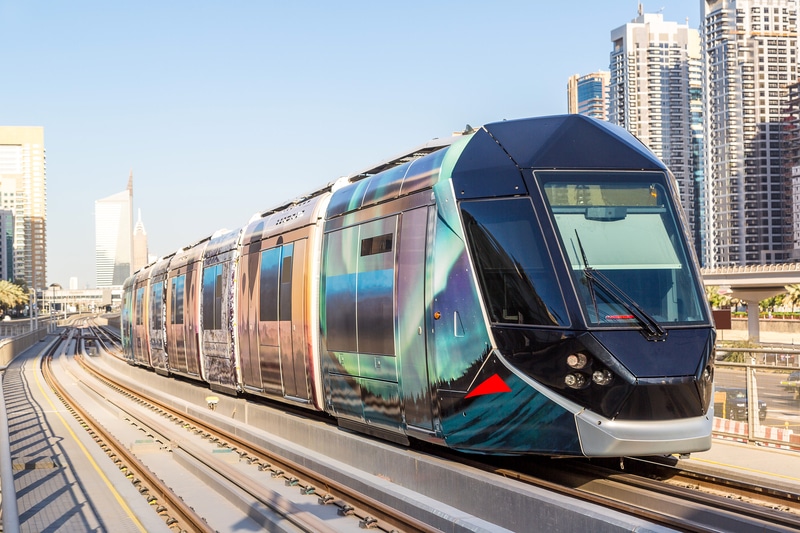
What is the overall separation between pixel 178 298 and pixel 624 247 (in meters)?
19.5

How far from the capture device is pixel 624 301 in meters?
9.06

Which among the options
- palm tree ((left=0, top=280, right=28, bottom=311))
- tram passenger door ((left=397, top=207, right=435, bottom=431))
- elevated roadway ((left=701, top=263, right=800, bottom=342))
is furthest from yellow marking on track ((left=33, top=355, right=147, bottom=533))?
palm tree ((left=0, top=280, right=28, bottom=311))

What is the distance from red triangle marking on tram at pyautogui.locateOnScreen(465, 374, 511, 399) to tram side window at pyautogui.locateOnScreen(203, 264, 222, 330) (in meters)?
12.4

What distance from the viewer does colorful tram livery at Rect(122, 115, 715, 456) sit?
878cm

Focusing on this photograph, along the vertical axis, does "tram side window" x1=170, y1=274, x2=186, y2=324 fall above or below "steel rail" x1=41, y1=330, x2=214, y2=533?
above

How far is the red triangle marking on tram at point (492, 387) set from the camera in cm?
931

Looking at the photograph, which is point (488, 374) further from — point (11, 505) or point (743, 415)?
point (743, 415)

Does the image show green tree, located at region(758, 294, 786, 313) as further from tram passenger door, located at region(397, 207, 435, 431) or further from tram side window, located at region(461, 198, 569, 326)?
tram side window, located at region(461, 198, 569, 326)

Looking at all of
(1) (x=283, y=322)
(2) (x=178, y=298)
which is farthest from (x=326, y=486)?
(2) (x=178, y=298)

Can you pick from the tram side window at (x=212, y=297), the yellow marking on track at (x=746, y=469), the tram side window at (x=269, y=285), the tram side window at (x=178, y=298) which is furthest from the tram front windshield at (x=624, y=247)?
the tram side window at (x=178, y=298)

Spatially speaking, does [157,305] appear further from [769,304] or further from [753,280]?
[769,304]

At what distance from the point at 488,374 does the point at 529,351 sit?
0.52 m

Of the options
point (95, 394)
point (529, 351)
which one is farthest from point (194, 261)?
point (529, 351)

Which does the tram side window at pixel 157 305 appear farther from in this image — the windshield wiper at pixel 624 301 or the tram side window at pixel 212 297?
the windshield wiper at pixel 624 301
